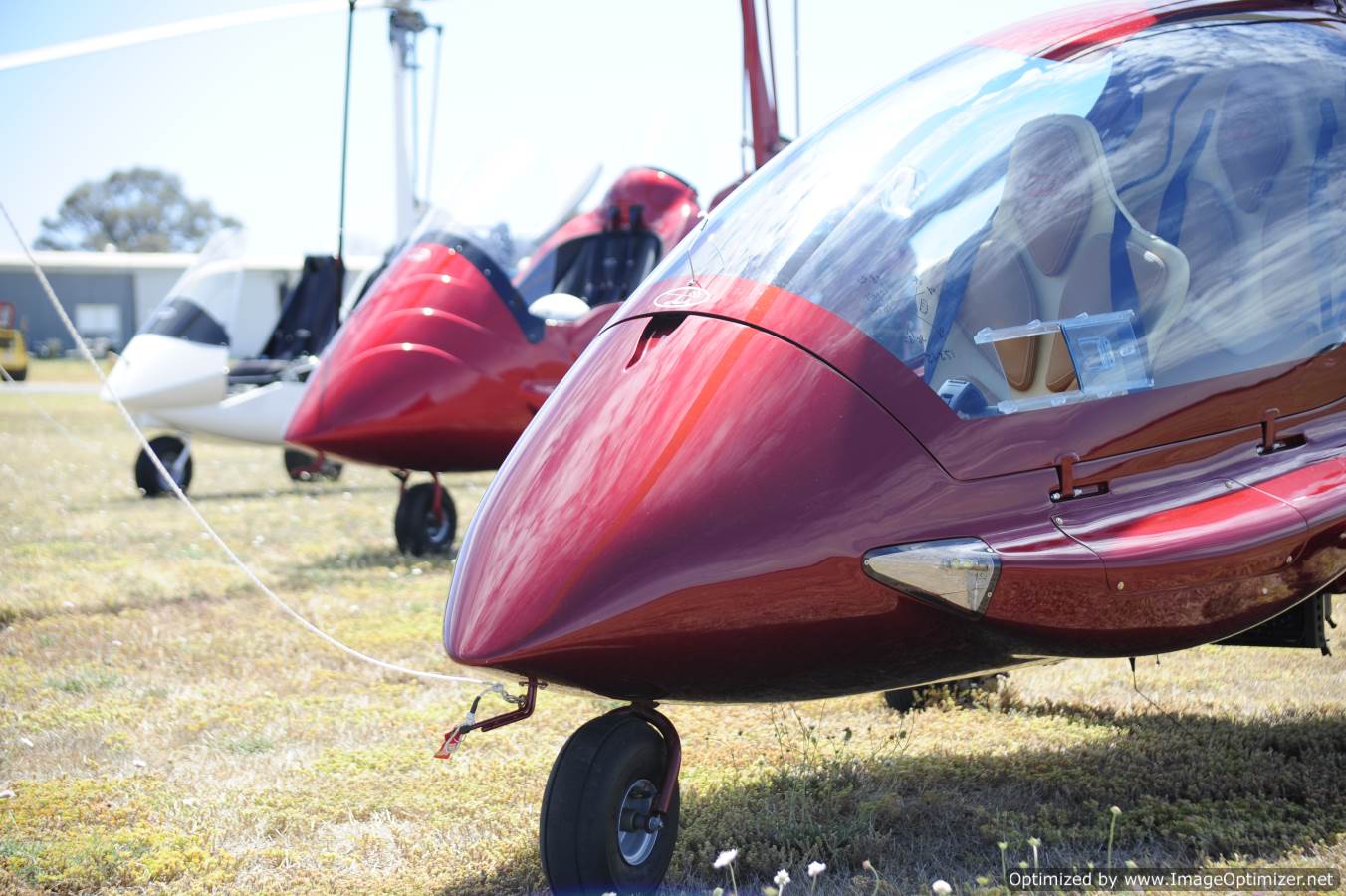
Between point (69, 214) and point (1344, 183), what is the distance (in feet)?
270

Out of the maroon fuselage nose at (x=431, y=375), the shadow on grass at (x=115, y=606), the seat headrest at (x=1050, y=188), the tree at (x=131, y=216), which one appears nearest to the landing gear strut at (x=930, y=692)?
the seat headrest at (x=1050, y=188)

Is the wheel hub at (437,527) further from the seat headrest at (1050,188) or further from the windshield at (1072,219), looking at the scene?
the seat headrest at (1050,188)

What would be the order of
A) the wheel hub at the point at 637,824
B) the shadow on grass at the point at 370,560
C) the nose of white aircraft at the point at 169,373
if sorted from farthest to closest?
the nose of white aircraft at the point at 169,373 → the shadow on grass at the point at 370,560 → the wheel hub at the point at 637,824

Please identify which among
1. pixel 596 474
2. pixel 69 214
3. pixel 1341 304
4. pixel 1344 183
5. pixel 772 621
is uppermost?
pixel 1344 183

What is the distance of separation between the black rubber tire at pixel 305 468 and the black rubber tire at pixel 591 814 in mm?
9666

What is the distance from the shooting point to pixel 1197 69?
308 cm

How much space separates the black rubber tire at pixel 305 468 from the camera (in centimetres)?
1173

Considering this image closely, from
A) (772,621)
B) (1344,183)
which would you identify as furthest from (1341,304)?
(772,621)

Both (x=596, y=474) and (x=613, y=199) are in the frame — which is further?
(x=613, y=199)

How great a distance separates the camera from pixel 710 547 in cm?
233

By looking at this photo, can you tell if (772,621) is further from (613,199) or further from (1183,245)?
(613,199)

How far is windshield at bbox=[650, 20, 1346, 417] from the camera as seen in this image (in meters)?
2.64

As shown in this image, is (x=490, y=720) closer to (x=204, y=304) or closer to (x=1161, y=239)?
(x=1161, y=239)

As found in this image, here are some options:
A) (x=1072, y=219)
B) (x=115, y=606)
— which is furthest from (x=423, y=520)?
(x=1072, y=219)
